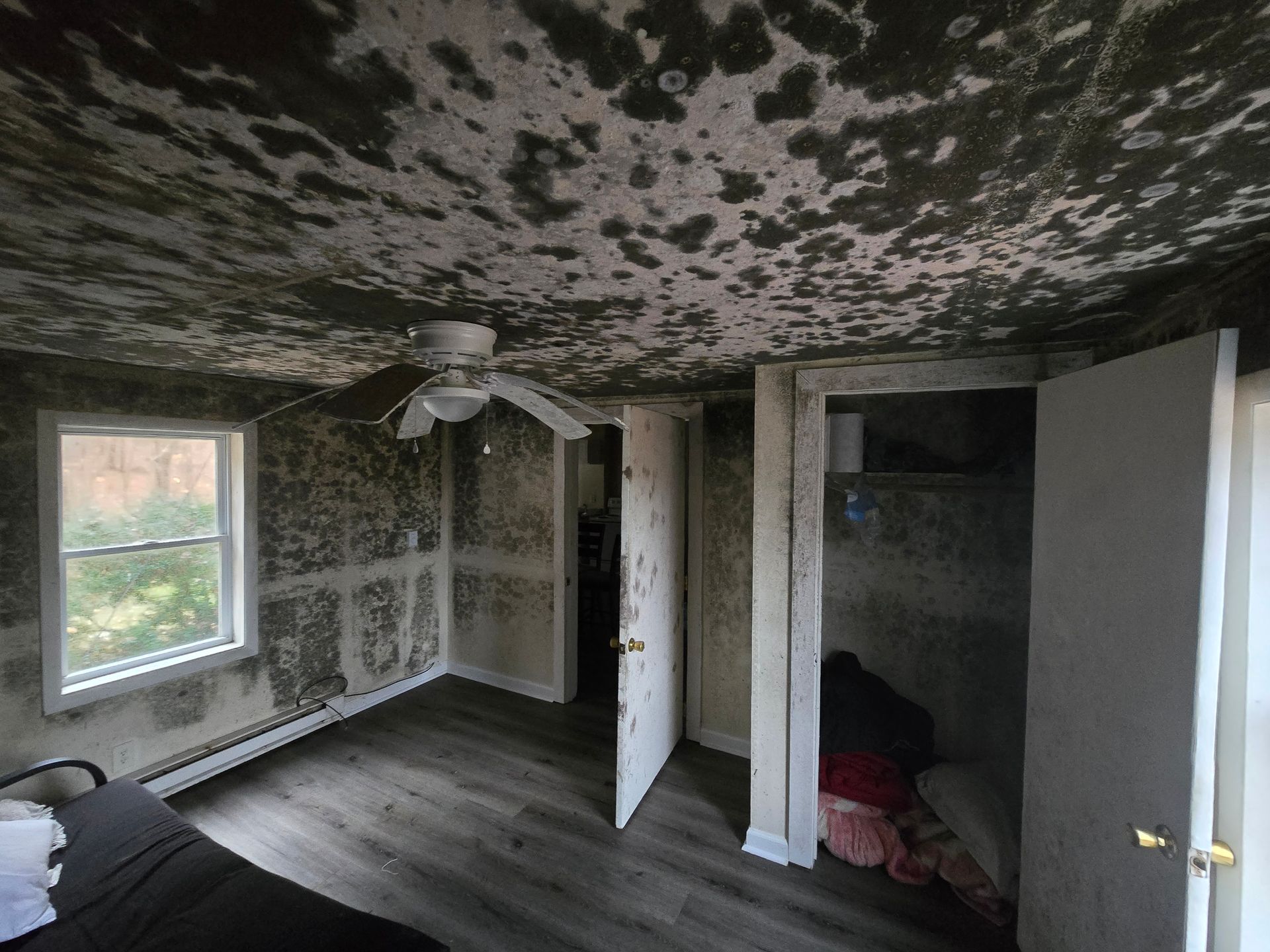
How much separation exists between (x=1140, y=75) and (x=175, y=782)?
405cm

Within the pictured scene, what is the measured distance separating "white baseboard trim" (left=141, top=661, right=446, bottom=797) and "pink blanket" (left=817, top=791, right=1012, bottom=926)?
3001 millimetres

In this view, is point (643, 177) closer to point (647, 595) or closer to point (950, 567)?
point (647, 595)

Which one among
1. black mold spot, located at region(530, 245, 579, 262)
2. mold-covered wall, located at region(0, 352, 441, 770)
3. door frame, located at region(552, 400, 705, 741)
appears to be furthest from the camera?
door frame, located at region(552, 400, 705, 741)

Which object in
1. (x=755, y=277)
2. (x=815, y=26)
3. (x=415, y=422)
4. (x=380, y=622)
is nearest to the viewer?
(x=815, y=26)

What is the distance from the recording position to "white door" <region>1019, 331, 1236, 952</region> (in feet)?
3.26

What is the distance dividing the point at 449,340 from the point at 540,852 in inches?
88.1

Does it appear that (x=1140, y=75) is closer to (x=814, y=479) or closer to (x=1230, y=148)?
(x=1230, y=148)

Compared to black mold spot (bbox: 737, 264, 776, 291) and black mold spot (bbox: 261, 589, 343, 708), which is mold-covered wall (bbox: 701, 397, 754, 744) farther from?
black mold spot (bbox: 261, 589, 343, 708)

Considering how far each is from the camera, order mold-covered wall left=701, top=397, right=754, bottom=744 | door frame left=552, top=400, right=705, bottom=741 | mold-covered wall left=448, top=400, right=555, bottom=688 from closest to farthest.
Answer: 1. mold-covered wall left=701, top=397, right=754, bottom=744
2. door frame left=552, top=400, right=705, bottom=741
3. mold-covered wall left=448, top=400, right=555, bottom=688

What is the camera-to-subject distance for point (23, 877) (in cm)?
150

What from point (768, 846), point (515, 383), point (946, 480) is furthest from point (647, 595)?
point (946, 480)

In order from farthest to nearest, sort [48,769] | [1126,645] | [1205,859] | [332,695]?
1. [332,695]
2. [48,769]
3. [1126,645]
4. [1205,859]

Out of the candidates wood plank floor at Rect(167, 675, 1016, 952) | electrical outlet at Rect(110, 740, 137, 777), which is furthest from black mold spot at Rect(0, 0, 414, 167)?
electrical outlet at Rect(110, 740, 137, 777)

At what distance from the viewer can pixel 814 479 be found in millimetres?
2090
